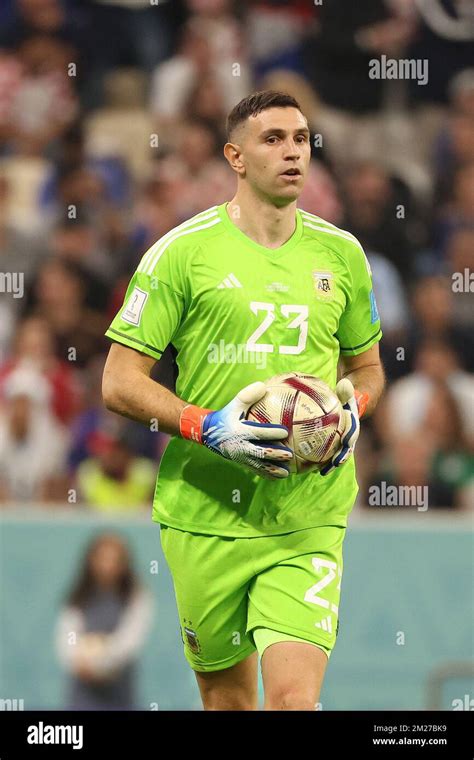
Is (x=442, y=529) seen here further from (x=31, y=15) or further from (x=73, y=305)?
(x=31, y=15)

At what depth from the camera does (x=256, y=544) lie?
5090mm

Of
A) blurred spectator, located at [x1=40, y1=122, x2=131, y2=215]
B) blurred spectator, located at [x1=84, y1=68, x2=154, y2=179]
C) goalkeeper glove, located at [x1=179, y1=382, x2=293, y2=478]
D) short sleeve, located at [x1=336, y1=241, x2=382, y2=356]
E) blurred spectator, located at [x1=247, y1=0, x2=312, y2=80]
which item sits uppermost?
blurred spectator, located at [x1=247, y1=0, x2=312, y2=80]

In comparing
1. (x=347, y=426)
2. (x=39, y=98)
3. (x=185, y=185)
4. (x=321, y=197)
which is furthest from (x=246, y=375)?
(x=39, y=98)

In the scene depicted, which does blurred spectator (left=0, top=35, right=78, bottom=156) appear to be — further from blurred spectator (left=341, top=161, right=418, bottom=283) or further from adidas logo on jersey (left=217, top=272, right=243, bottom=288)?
adidas logo on jersey (left=217, top=272, right=243, bottom=288)

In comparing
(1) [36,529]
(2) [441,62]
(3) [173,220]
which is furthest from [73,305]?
(2) [441,62]

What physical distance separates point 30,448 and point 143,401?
4.23 metres

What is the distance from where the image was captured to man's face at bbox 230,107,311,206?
5.11 metres

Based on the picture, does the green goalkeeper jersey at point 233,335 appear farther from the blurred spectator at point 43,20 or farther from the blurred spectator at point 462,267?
the blurred spectator at point 43,20

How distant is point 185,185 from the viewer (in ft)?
33.1

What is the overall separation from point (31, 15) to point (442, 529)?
5.56 m

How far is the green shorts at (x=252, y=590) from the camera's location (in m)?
4.97

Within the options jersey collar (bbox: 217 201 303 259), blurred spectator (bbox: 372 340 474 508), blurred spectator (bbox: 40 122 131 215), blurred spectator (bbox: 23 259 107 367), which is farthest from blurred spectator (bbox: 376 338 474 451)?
jersey collar (bbox: 217 201 303 259)

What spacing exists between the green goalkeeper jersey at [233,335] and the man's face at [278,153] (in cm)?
21

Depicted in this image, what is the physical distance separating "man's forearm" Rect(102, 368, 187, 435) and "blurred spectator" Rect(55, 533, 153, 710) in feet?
10.9
